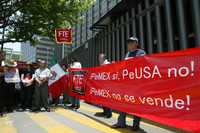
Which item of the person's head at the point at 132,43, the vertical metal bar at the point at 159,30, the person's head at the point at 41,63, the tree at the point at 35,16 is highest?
the tree at the point at 35,16

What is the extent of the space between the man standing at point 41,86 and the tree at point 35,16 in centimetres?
1230

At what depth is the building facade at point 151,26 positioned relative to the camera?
1440 cm

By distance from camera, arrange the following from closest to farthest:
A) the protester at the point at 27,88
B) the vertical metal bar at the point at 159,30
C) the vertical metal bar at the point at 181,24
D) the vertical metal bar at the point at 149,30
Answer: the vertical metal bar at the point at 181,24, the protester at the point at 27,88, the vertical metal bar at the point at 159,30, the vertical metal bar at the point at 149,30

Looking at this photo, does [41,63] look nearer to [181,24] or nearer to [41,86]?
[41,86]

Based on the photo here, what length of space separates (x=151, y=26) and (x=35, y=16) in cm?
1164

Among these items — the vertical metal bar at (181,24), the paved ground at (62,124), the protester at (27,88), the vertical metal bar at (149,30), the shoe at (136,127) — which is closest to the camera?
the shoe at (136,127)

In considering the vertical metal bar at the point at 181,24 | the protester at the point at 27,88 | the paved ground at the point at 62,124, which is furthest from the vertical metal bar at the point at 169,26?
the protester at the point at 27,88

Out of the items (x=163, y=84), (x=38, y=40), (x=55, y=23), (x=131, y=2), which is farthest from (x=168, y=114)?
(x=38, y=40)

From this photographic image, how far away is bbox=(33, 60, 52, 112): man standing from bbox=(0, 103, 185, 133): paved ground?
1074 millimetres

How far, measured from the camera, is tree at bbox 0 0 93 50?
2600 cm

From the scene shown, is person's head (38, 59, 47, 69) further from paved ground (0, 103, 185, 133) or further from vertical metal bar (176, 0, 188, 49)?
vertical metal bar (176, 0, 188, 49)

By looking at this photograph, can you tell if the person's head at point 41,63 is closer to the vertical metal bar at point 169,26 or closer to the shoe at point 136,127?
the vertical metal bar at point 169,26

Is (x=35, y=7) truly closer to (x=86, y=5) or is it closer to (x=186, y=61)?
(x=86, y=5)

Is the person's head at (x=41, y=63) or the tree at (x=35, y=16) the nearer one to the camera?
the person's head at (x=41, y=63)
